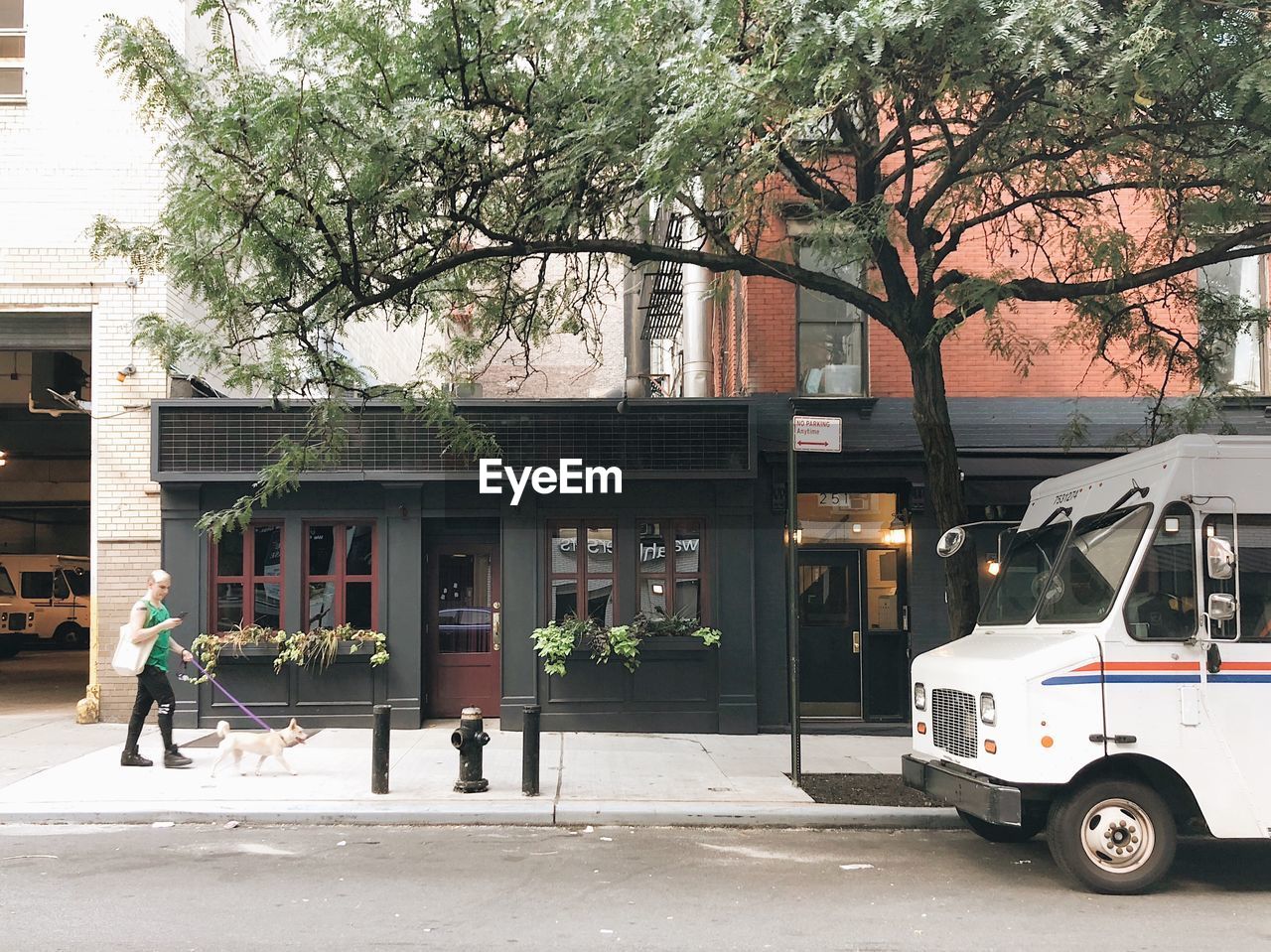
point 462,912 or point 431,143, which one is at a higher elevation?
point 431,143

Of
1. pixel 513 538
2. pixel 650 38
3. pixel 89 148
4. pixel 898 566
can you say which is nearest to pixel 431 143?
pixel 650 38

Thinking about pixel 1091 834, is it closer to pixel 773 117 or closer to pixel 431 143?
pixel 773 117

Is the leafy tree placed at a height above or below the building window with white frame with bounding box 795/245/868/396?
above

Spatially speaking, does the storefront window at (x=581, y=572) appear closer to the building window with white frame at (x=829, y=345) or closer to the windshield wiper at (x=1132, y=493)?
the building window with white frame at (x=829, y=345)

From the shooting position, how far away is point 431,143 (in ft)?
29.3

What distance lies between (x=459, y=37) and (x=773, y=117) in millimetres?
2719

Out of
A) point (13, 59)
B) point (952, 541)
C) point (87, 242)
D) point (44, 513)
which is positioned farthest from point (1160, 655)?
point (44, 513)

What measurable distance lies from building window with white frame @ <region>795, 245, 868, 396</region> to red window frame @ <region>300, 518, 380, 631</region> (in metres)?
5.79

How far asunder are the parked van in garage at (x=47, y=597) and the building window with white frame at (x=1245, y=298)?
25305 mm

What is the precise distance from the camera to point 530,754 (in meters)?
9.31

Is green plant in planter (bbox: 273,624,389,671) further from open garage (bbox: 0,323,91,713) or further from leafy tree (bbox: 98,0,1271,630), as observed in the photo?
open garage (bbox: 0,323,91,713)

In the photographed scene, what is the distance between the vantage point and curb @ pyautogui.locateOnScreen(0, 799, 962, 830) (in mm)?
8672

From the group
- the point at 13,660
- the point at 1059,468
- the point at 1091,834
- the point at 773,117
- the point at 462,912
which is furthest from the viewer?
the point at 13,660

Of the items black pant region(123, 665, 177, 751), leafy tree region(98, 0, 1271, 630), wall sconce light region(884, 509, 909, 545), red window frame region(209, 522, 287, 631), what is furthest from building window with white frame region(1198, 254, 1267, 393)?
black pant region(123, 665, 177, 751)
